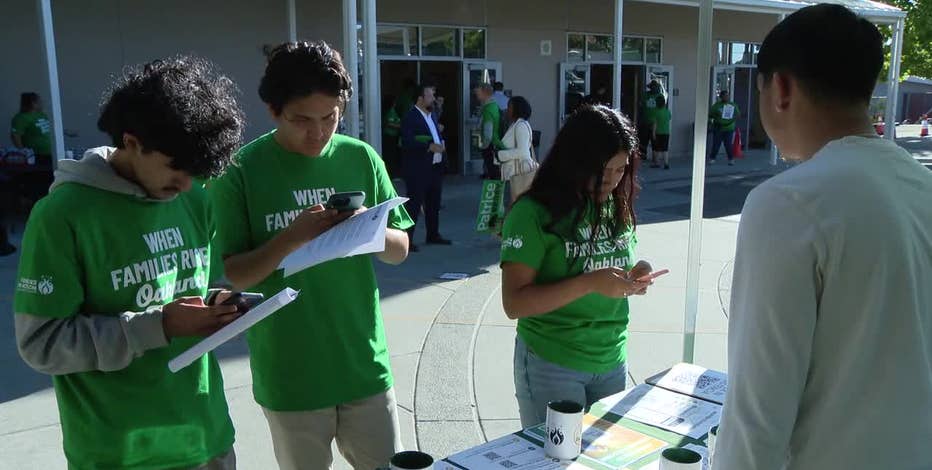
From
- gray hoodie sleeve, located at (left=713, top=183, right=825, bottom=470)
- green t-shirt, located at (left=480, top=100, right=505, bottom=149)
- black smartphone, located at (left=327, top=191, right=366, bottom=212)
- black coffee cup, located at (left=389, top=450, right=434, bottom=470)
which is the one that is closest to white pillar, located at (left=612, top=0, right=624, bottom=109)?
green t-shirt, located at (left=480, top=100, right=505, bottom=149)

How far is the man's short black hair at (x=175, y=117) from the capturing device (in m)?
1.73

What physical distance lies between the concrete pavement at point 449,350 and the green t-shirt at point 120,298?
5.90 ft

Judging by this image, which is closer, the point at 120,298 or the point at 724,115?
the point at 120,298

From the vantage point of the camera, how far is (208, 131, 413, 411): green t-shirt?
229 centimetres

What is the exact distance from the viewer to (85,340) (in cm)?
168

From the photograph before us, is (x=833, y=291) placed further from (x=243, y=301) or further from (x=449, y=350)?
(x=449, y=350)

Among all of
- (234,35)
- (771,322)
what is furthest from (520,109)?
(771,322)

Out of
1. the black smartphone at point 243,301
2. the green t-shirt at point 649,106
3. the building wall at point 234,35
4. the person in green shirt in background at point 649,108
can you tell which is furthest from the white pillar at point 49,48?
the green t-shirt at point 649,106

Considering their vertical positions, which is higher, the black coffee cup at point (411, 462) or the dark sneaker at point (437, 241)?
the black coffee cup at point (411, 462)

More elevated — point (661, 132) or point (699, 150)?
point (699, 150)

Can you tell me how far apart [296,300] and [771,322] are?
1.50 meters

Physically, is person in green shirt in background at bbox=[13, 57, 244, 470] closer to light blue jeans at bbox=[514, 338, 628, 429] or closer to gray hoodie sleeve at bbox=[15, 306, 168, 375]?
gray hoodie sleeve at bbox=[15, 306, 168, 375]

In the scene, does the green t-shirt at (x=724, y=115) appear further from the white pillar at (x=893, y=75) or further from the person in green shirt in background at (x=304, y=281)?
the person in green shirt in background at (x=304, y=281)

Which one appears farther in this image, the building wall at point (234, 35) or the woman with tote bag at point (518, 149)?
the building wall at point (234, 35)
